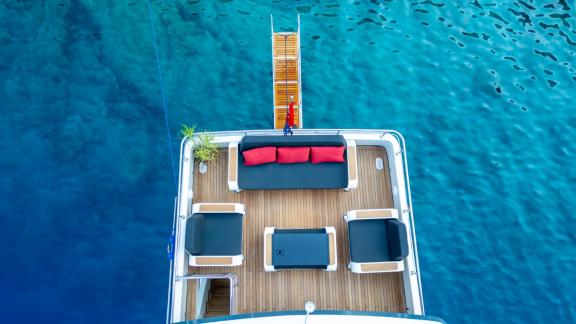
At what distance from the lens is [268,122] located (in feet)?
43.6

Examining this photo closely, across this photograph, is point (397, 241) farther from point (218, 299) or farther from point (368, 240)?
point (218, 299)

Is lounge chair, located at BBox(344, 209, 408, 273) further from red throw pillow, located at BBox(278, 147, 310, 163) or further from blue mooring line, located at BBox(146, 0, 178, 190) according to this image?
blue mooring line, located at BBox(146, 0, 178, 190)

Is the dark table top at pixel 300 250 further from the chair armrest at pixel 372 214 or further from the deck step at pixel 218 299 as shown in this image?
the deck step at pixel 218 299

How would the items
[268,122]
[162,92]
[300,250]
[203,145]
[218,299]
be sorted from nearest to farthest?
[300,250]
[203,145]
[218,299]
[162,92]
[268,122]

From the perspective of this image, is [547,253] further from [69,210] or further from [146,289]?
[69,210]

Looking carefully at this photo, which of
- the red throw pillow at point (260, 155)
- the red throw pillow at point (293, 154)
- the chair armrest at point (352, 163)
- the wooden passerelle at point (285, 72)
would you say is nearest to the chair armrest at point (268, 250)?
the red throw pillow at point (260, 155)

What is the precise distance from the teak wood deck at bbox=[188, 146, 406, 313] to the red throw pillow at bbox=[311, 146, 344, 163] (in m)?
0.93

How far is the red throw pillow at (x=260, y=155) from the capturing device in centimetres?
912

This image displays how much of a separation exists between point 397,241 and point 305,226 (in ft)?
7.36

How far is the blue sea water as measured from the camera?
37.8 feet

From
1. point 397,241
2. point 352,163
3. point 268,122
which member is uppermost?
point 268,122

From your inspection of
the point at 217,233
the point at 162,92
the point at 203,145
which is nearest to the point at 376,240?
the point at 217,233

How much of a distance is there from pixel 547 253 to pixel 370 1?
1151 centimetres

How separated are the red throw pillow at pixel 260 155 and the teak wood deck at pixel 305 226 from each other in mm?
902
